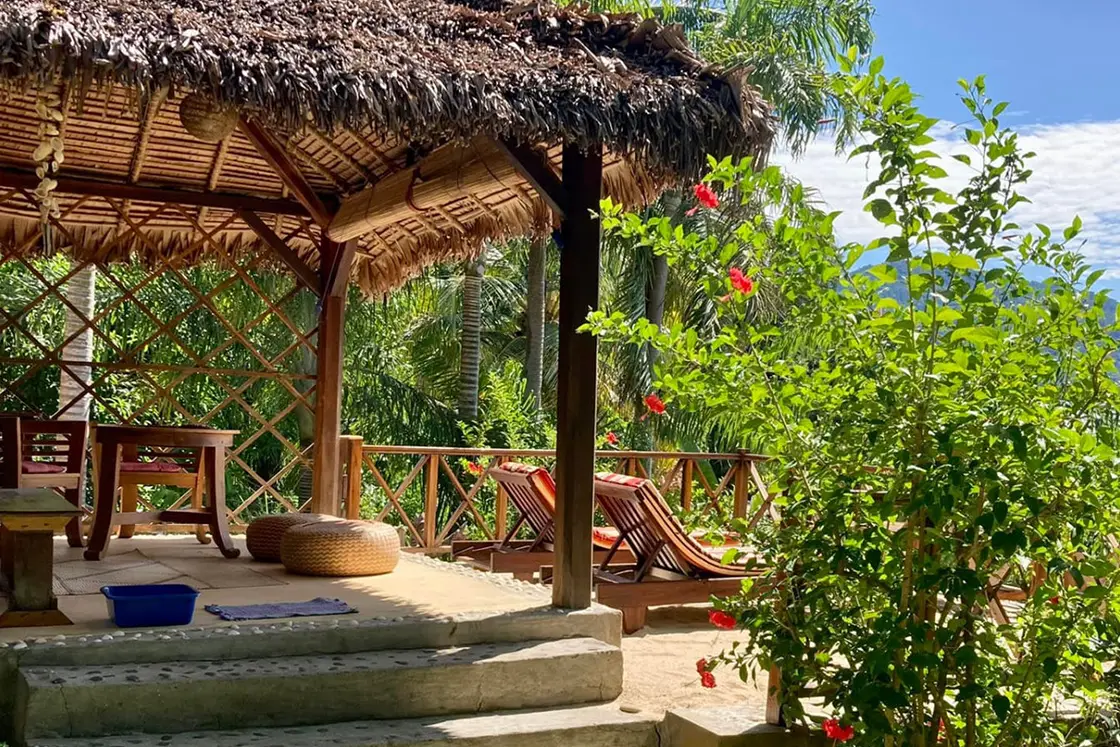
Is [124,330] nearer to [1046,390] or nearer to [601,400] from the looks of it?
[601,400]

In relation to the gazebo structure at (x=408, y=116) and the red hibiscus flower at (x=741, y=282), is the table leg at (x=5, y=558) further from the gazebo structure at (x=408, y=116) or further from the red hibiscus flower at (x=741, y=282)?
the red hibiscus flower at (x=741, y=282)

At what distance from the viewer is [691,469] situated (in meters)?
8.22

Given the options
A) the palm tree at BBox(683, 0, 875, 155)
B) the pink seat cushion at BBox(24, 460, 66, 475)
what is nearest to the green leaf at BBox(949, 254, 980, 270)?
the pink seat cushion at BBox(24, 460, 66, 475)

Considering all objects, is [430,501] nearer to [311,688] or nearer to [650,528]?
[650,528]

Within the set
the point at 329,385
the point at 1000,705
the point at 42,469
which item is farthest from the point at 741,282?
the point at 329,385

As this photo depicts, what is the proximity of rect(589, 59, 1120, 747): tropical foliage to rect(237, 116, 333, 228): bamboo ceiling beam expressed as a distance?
11.9 ft

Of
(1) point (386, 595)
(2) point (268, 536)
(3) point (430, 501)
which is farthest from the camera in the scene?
(3) point (430, 501)

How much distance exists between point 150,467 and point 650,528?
2590 mm

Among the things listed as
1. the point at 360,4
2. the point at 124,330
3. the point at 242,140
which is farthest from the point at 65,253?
the point at 124,330

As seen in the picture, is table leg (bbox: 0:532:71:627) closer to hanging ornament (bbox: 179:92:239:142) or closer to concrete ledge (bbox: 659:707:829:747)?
hanging ornament (bbox: 179:92:239:142)

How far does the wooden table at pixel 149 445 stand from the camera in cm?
511

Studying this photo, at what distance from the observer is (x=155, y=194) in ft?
21.6

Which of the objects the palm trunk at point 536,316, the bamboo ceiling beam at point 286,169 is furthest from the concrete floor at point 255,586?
the palm trunk at point 536,316

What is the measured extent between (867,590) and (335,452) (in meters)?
4.63
